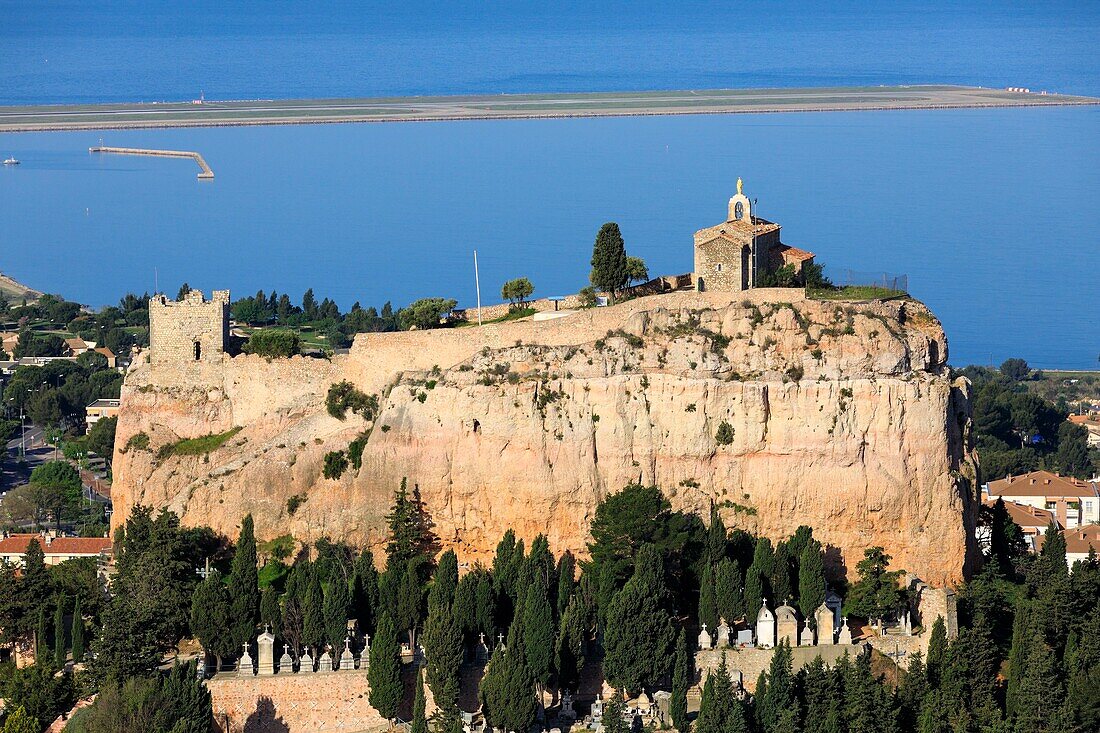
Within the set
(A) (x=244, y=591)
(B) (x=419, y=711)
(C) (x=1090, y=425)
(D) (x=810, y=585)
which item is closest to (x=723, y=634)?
(D) (x=810, y=585)

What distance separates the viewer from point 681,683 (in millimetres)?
43312

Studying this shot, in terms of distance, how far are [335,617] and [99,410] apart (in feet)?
119

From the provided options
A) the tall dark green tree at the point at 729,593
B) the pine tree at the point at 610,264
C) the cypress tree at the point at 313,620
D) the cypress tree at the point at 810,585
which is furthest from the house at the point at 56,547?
the cypress tree at the point at 810,585

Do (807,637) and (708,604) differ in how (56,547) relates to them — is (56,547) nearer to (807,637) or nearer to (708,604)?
(708,604)

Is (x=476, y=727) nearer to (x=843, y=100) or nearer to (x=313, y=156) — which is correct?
(x=313, y=156)

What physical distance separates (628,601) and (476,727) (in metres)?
3.74

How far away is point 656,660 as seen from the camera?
43.8 meters

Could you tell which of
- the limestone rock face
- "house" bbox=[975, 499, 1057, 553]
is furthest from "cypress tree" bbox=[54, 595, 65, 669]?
"house" bbox=[975, 499, 1057, 553]

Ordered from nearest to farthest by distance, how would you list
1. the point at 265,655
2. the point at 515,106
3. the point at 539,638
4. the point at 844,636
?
the point at 539,638 → the point at 265,655 → the point at 844,636 → the point at 515,106

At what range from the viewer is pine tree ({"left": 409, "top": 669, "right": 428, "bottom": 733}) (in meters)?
41.8

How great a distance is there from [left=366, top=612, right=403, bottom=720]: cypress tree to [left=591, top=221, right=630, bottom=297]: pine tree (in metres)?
12.3

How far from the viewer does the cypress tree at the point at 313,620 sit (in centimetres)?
4472

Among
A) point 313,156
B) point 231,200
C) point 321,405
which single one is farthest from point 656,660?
point 313,156

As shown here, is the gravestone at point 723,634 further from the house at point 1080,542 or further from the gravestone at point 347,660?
the house at point 1080,542
